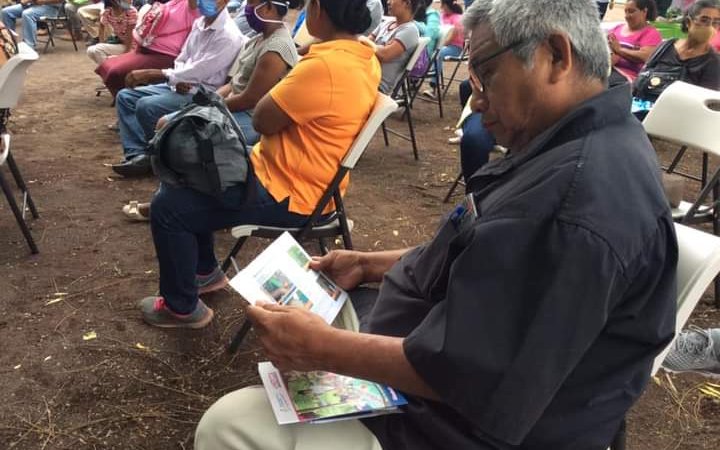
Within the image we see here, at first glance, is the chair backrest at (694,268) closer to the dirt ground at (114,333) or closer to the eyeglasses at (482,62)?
the eyeglasses at (482,62)

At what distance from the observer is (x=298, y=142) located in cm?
232

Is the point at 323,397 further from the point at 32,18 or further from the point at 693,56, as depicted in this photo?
the point at 32,18

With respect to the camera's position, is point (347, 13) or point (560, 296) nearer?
point (560, 296)

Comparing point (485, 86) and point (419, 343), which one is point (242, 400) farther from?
point (485, 86)

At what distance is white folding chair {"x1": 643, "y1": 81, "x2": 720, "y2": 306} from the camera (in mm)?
2760

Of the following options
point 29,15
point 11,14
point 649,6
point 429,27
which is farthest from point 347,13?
point 11,14

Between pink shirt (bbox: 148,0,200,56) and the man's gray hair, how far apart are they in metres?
4.04

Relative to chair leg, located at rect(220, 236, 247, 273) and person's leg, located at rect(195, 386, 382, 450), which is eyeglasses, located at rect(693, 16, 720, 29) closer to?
chair leg, located at rect(220, 236, 247, 273)

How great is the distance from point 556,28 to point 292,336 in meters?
0.77

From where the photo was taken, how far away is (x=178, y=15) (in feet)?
15.4

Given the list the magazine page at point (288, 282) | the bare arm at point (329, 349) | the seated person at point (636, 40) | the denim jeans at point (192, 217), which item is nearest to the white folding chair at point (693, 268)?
the bare arm at point (329, 349)

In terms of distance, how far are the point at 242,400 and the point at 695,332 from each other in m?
2.16

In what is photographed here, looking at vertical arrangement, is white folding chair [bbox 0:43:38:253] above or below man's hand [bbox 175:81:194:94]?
above

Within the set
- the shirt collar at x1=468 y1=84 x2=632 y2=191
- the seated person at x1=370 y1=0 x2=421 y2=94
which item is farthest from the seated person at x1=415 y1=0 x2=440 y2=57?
the shirt collar at x1=468 y1=84 x2=632 y2=191
